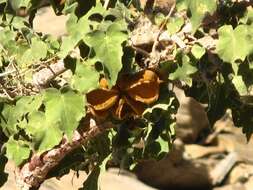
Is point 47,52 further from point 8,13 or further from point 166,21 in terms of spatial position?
point 166,21

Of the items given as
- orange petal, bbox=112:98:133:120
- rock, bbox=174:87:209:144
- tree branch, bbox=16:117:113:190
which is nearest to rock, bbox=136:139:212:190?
rock, bbox=174:87:209:144

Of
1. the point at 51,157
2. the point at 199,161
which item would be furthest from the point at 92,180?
the point at 199,161

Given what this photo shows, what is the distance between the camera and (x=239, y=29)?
7.38 ft

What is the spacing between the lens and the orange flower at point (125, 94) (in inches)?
90.6

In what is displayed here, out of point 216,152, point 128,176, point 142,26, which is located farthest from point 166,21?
point 216,152

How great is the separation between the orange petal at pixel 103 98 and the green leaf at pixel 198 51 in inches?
10.5

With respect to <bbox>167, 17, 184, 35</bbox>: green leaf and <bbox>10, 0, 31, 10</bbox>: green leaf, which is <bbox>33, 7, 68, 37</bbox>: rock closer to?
<bbox>10, 0, 31, 10</bbox>: green leaf

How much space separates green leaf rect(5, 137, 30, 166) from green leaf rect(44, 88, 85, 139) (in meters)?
0.39

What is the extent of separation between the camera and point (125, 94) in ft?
7.68

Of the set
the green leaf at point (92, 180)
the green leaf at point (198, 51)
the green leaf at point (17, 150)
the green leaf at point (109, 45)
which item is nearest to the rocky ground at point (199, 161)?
the green leaf at point (92, 180)

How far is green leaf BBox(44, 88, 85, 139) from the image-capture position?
2.26 m

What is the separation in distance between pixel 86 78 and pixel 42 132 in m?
0.26

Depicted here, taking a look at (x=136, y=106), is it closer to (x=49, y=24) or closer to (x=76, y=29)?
(x=76, y=29)

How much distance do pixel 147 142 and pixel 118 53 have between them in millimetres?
540
